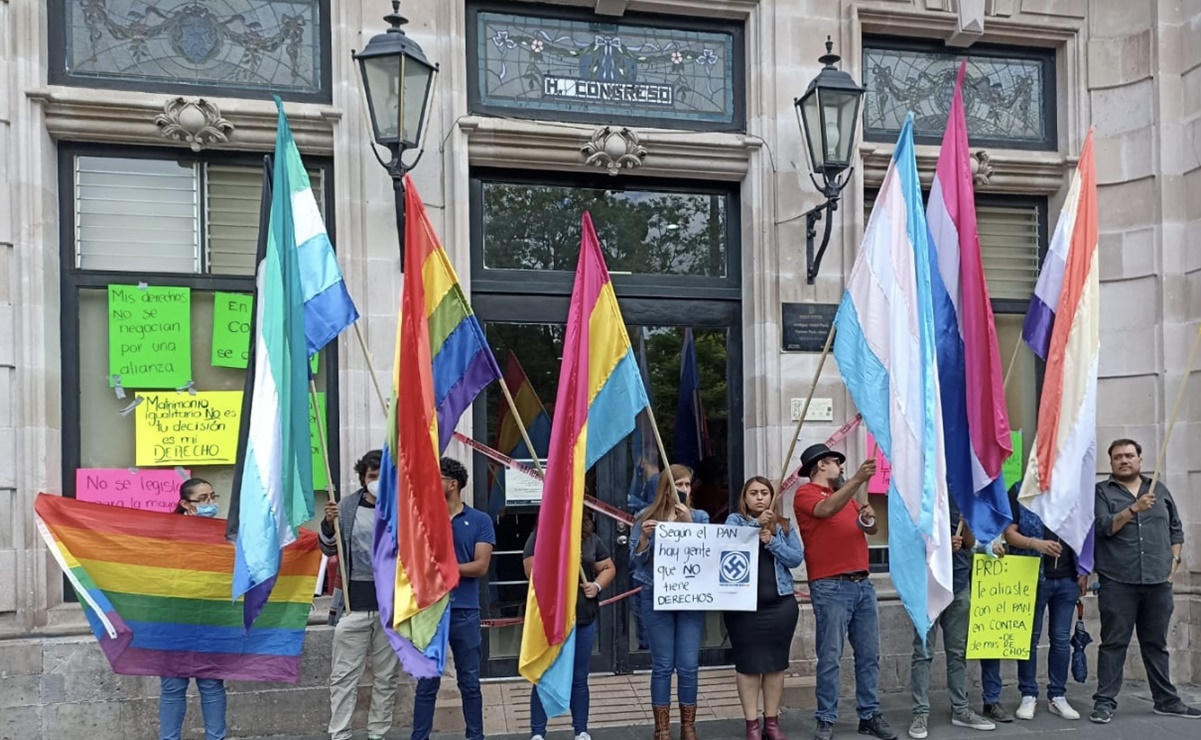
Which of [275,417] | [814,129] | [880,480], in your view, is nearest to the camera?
[275,417]

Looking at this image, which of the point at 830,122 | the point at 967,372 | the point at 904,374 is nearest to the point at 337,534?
the point at 904,374

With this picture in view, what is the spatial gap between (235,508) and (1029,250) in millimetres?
6478

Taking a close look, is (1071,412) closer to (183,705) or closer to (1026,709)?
(1026,709)

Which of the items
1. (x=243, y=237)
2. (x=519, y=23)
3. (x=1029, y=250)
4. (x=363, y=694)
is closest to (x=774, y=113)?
(x=519, y=23)

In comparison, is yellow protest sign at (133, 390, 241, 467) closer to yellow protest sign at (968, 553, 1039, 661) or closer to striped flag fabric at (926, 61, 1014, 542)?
striped flag fabric at (926, 61, 1014, 542)

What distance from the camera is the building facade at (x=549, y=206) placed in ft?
21.9

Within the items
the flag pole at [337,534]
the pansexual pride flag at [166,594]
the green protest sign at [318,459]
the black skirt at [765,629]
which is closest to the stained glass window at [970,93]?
the black skirt at [765,629]

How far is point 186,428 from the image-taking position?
6.88 meters

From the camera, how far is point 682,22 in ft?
26.0

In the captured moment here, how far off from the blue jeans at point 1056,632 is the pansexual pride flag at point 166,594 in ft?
15.5

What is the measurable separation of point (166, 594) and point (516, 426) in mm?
2657

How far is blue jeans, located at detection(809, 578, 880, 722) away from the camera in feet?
21.4

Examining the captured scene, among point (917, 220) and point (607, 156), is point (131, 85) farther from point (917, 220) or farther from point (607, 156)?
point (917, 220)

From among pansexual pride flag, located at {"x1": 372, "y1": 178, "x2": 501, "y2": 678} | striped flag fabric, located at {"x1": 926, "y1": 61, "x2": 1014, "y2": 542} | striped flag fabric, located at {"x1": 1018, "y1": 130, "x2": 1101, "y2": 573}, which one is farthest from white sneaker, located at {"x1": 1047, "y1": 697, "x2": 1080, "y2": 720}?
pansexual pride flag, located at {"x1": 372, "y1": 178, "x2": 501, "y2": 678}
